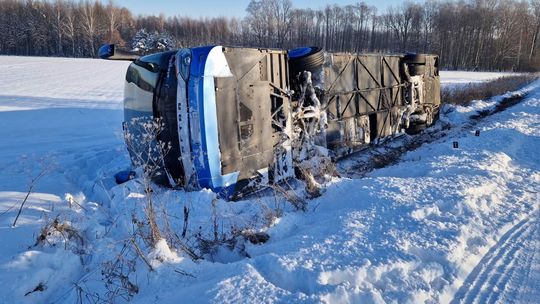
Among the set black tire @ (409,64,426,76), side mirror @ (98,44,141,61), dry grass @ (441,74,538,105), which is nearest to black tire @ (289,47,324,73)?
side mirror @ (98,44,141,61)

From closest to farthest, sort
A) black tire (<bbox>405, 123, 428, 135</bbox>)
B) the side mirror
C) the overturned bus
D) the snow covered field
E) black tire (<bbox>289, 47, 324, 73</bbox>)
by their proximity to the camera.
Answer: the snow covered field < the overturned bus < the side mirror < black tire (<bbox>289, 47, 324, 73</bbox>) < black tire (<bbox>405, 123, 428, 135</bbox>)

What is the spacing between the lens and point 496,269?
336 centimetres

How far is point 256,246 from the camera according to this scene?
366cm

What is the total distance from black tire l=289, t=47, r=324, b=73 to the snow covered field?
93.6 inches

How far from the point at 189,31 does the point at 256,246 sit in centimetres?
8606

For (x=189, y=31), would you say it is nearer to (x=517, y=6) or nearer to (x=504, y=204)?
(x=517, y=6)

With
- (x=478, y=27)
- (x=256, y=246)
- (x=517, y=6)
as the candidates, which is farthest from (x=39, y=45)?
(x=517, y=6)

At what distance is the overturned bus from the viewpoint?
507 centimetres

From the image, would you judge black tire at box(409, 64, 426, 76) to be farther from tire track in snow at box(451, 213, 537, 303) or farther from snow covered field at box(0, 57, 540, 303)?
tire track in snow at box(451, 213, 537, 303)

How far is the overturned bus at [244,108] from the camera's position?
5.07 m

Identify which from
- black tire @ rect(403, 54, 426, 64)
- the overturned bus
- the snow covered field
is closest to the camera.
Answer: the snow covered field

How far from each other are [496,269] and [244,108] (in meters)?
3.62

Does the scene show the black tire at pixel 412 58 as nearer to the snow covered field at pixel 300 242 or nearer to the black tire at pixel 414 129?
the black tire at pixel 414 129

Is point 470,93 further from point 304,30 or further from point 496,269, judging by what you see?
point 304,30
